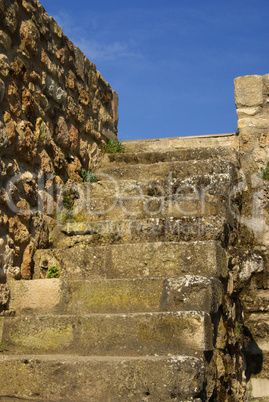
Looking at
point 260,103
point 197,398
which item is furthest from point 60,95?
point 197,398

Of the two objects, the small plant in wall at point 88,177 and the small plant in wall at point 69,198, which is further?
the small plant in wall at point 88,177

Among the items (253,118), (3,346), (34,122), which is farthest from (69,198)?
(253,118)

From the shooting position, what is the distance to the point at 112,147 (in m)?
5.43

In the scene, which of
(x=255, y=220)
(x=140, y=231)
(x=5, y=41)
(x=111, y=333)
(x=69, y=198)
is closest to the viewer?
(x=111, y=333)

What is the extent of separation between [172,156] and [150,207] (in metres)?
1.11

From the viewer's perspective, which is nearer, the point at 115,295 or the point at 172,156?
the point at 115,295

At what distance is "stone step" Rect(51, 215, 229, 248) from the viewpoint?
3.52 meters

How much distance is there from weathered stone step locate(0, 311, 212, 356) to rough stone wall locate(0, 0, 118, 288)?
43cm

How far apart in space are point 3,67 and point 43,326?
171cm

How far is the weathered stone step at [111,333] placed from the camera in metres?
2.77

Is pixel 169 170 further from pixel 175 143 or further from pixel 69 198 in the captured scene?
pixel 175 143

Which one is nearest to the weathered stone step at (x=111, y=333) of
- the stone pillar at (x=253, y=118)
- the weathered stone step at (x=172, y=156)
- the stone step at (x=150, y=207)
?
the stone step at (x=150, y=207)

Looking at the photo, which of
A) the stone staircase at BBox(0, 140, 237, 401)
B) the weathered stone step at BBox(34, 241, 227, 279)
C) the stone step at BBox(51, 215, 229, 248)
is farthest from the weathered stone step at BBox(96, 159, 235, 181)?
the weathered stone step at BBox(34, 241, 227, 279)

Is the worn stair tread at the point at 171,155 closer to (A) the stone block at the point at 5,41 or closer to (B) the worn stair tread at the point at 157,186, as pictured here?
(B) the worn stair tread at the point at 157,186
